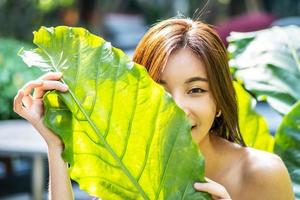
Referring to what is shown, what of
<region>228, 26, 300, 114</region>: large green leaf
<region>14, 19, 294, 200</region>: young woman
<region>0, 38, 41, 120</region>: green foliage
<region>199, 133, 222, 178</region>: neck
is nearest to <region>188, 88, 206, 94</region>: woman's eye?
<region>14, 19, 294, 200</region>: young woman

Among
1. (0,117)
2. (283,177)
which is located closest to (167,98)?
(283,177)

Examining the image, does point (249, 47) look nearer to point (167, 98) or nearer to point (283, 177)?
point (283, 177)

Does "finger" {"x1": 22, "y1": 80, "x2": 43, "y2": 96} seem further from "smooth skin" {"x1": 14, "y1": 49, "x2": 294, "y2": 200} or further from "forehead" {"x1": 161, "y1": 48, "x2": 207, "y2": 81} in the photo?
"forehead" {"x1": 161, "y1": 48, "x2": 207, "y2": 81}

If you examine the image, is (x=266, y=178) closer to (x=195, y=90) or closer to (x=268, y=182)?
(x=268, y=182)

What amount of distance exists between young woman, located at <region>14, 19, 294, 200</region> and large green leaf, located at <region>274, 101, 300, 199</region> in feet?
0.57

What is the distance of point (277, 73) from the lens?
2326 millimetres

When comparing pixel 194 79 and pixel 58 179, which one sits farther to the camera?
pixel 194 79

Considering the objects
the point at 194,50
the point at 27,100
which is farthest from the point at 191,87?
the point at 27,100

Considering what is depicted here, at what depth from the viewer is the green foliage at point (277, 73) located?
2164 mm

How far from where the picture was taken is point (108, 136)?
154 cm

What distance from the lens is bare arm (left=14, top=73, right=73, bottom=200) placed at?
1.53m

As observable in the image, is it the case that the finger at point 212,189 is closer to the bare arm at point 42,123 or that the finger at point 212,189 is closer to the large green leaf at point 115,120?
the large green leaf at point 115,120

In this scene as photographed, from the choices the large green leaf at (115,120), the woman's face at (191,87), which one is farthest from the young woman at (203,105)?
the large green leaf at (115,120)

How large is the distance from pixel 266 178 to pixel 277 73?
0.56 meters
